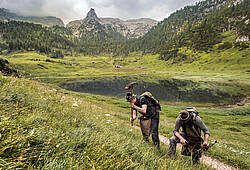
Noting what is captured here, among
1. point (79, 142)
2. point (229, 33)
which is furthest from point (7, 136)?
point (229, 33)

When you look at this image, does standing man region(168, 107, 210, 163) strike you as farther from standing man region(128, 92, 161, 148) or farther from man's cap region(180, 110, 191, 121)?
standing man region(128, 92, 161, 148)

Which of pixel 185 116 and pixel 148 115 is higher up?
pixel 185 116

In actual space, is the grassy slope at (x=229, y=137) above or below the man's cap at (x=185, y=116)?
below

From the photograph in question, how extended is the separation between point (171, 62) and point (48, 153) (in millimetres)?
183033

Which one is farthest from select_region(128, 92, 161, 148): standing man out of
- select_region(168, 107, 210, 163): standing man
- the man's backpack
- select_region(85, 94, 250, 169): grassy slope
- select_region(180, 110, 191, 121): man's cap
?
select_region(85, 94, 250, 169): grassy slope

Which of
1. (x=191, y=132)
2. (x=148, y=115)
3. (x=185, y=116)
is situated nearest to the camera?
(x=185, y=116)

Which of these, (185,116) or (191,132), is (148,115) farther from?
(191,132)

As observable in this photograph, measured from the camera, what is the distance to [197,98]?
4344 cm

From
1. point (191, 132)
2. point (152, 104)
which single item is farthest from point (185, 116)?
point (152, 104)

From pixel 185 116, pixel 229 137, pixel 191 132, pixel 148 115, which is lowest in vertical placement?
pixel 229 137

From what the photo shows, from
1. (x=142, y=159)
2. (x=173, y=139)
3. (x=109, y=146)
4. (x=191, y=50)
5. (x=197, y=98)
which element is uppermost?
(x=191, y=50)

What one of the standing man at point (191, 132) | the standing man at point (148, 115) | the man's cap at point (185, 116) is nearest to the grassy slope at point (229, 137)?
the standing man at point (191, 132)

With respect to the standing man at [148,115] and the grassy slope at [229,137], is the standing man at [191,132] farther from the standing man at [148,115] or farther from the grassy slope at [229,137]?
the grassy slope at [229,137]

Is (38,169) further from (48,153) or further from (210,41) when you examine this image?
(210,41)
